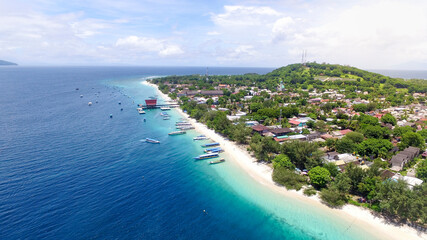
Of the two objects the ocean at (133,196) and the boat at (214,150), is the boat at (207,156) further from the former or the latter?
the ocean at (133,196)

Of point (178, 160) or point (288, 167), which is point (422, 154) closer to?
point (288, 167)

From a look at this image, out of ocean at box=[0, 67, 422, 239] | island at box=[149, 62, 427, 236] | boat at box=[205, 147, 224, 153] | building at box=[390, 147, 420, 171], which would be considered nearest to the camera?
ocean at box=[0, 67, 422, 239]

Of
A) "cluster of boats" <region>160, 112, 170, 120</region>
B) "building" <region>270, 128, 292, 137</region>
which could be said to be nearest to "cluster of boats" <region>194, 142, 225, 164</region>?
"building" <region>270, 128, 292, 137</region>

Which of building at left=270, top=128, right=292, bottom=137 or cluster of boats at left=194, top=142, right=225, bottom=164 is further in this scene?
building at left=270, top=128, right=292, bottom=137

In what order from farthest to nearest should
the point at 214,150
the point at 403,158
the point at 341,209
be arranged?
the point at 214,150, the point at 403,158, the point at 341,209

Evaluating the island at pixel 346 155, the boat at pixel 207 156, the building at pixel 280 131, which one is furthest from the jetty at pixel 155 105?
the building at pixel 280 131

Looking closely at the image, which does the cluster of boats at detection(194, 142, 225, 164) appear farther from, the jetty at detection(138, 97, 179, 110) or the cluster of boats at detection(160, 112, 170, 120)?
the jetty at detection(138, 97, 179, 110)

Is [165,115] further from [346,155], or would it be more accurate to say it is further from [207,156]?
[346,155]

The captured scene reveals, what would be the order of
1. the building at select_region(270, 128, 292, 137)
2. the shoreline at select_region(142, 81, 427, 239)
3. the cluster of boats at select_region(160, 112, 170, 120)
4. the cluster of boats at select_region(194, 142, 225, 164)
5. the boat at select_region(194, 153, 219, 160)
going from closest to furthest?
the shoreline at select_region(142, 81, 427, 239)
the cluster of boats at select_region(194, 142, 225, 164)
the boat at select_region(194, 153, 219, 160)
the building at select_region(270, 128, 292, 137)
the cluster of boats at select_region(160, 112, 170, 120)

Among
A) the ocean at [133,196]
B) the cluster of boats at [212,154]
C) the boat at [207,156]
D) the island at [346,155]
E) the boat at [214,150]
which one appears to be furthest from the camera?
the boat at [214,150]

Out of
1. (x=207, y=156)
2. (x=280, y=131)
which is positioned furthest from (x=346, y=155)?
(x=207, y=156)

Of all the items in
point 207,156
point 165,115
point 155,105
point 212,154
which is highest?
point 155,105

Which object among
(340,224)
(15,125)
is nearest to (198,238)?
(340,224)
